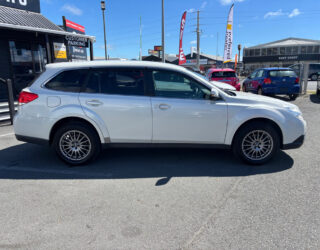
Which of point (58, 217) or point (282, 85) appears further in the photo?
point (282, 85)

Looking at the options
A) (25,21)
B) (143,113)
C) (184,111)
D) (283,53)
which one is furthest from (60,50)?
(283,53)

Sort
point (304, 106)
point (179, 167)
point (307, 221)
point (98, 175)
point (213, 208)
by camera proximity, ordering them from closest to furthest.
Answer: point (307, 221) → point (213, 208) → point (98, 175) → point (179, 167) → point (304, 106)

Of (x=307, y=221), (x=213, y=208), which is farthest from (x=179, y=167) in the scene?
(x=307, y=221)

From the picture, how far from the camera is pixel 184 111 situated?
3.85 m

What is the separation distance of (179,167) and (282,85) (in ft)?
29.7

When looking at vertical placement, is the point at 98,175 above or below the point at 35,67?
below

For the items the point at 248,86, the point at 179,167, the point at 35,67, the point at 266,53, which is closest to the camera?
the point at 179,167

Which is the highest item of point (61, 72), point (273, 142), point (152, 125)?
point (61, 72)

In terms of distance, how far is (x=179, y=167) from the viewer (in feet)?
13.2

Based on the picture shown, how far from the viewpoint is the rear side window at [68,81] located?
3994 millimetres

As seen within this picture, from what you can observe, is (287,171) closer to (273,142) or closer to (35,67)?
(273,142)

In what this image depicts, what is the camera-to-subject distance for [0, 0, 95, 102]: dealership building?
30.6 ft

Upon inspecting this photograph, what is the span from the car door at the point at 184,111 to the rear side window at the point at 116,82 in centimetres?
26

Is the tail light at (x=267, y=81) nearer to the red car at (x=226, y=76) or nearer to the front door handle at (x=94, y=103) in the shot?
the red car at (x=226, y=76)
